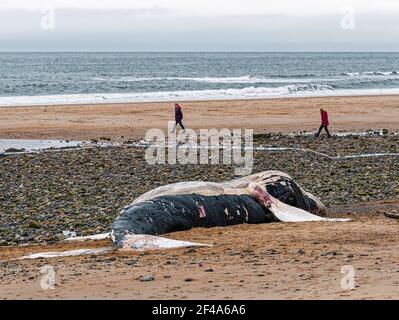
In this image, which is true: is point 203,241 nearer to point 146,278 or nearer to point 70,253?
point 70,253

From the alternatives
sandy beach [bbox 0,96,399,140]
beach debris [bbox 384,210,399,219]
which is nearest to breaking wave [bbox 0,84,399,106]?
sandy beach [bbox 0,96,399,140]

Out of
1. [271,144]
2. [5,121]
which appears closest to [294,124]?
[271,144]

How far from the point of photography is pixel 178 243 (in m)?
11.2

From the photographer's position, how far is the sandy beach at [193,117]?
34.3 m

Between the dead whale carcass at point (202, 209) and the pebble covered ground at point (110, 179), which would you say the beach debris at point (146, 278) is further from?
the pebble covered ground at point (110, 179)

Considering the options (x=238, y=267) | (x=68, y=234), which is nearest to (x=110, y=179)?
(x=68, y=234)

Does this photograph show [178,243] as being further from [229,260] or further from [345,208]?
[345,208]

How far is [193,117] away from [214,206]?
1094 inches

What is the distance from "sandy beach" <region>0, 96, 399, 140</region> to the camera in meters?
34.3

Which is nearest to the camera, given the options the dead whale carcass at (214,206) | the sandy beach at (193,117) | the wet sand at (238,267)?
the wet sand at (238,267)

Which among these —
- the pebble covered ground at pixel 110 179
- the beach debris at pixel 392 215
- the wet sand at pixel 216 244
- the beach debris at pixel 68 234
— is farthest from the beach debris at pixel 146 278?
the beach debris at pixel 392 215

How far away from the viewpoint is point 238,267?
31.8 ft

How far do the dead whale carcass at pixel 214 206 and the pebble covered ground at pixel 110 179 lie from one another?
1.66 meters
